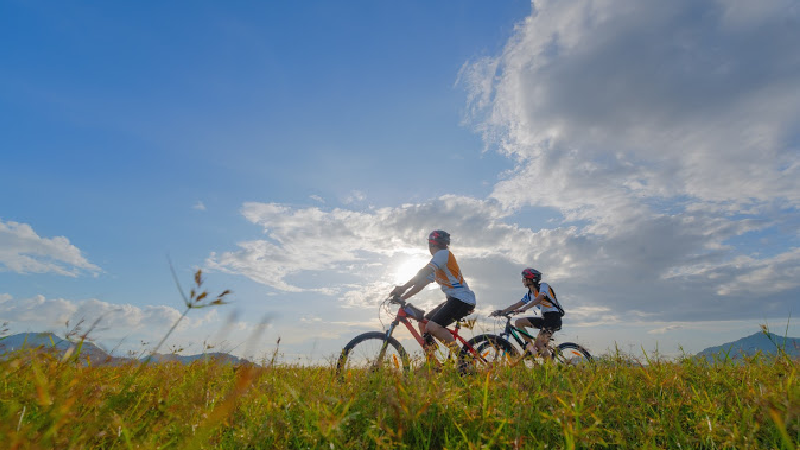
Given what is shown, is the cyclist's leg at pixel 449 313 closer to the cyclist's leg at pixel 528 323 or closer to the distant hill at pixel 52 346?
the cyclist's leg at pixel 528 323

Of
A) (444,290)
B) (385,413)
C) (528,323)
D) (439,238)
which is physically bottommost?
(385,413)

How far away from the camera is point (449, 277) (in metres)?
8.37

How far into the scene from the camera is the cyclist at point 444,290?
8273 mm

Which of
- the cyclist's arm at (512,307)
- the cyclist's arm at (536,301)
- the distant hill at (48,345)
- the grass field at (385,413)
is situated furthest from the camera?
the cyclist's arm at (512,307)

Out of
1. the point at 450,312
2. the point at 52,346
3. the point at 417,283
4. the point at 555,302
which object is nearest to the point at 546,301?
the point at 555,302

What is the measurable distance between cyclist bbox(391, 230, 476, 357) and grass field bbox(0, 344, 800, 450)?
327cm

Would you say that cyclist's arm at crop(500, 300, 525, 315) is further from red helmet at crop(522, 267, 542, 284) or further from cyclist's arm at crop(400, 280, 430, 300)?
cyclist's arm at crop(400, 280, 430, 300)

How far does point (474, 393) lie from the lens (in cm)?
435

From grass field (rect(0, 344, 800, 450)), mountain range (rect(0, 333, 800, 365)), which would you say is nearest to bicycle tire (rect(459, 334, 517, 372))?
grass field (rect(0, 344, 800, 450))

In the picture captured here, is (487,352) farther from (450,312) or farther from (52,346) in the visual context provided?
(52,346)

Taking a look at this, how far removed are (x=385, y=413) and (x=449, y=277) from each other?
5.08 meters

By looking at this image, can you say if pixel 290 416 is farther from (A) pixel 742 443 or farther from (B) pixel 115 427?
(A) pixel 742 443

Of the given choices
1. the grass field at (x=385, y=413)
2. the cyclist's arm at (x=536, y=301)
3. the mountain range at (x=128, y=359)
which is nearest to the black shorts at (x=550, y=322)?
the cyclist's arm at (x=536, y=301)

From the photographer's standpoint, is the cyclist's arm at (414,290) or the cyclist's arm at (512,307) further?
the cyclist's arm at (512,307)
